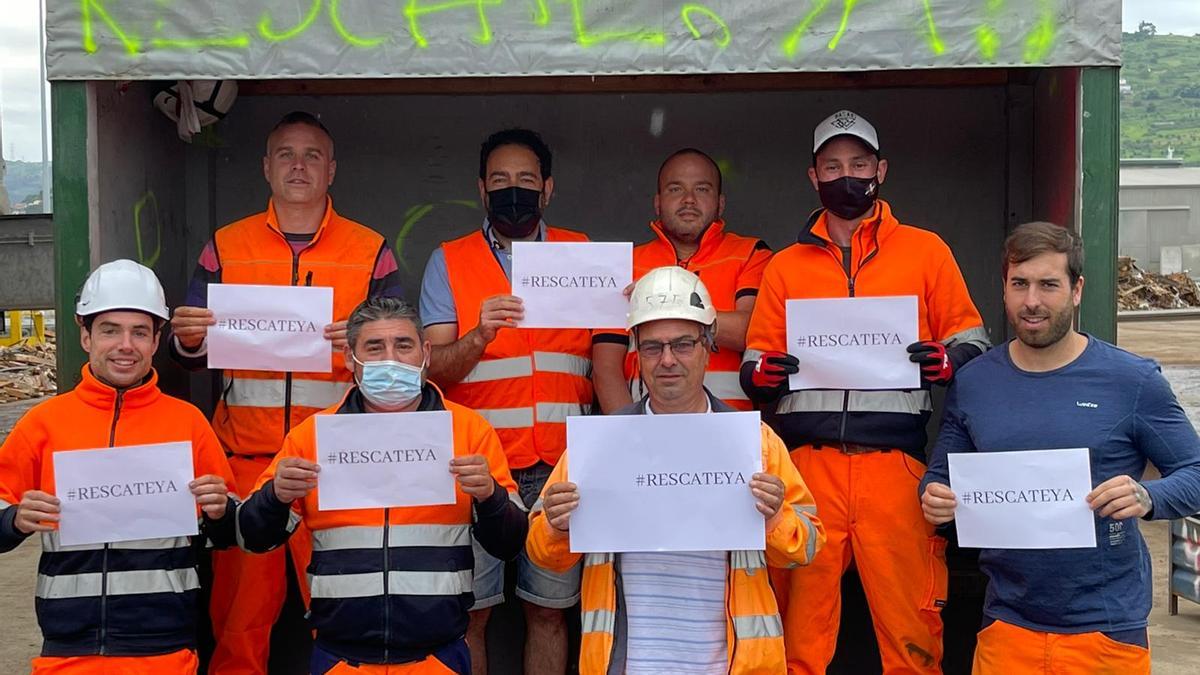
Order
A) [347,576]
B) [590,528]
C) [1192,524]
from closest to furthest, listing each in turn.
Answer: [590,528], [347,576], [1192,524]

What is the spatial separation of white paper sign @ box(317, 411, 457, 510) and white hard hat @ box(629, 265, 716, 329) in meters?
0.63

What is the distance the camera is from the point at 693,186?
4785 millimetres

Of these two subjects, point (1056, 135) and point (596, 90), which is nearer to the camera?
point (1056, 135)

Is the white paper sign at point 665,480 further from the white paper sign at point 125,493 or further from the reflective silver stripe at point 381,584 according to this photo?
the white paper sign at point 125,493

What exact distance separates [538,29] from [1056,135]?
2.11 meters

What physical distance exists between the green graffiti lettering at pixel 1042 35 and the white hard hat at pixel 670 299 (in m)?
1.43

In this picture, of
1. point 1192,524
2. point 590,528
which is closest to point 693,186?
point 590,528

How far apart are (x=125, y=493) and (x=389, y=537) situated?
783mm

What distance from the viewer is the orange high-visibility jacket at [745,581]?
3408 mm

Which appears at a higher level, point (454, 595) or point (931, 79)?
Result: point (931, 79)

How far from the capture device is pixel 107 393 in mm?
3879

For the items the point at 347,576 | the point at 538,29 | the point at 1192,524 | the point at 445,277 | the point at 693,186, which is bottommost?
the point at 1192,524

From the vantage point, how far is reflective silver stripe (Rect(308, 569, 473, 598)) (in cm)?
366

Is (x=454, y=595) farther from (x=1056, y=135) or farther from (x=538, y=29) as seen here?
(x=1056, y=135)
